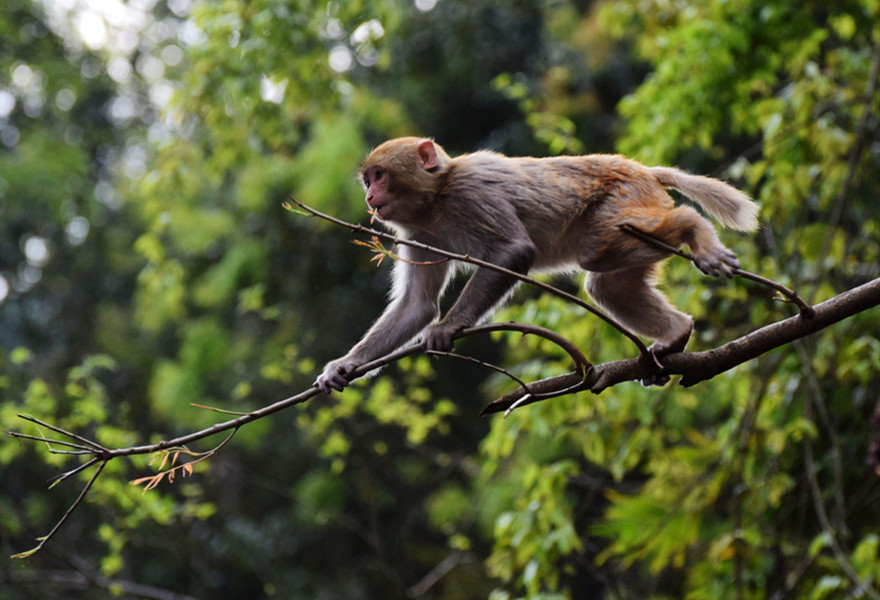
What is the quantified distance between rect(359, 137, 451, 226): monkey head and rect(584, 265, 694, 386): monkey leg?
0.67m

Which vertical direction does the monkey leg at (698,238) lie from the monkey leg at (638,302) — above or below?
above

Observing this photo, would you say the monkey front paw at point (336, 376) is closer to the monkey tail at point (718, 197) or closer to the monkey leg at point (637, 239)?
the monkey leg at point (637, 239)

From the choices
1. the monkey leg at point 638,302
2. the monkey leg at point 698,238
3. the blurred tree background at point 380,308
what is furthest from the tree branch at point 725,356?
the blurred tree background at point 380,308

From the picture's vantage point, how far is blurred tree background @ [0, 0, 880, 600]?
420 centimetres

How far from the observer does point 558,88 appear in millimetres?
8125

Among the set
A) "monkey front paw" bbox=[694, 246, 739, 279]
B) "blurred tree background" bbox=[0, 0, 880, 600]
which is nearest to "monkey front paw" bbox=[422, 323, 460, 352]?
"monkey front paw" bbox=[694, 246, 739, 279]

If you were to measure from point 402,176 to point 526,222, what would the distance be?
0.46 meters

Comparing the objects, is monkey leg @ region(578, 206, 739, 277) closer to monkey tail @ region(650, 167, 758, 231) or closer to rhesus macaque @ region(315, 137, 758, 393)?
rhesus macaque @ region(315, 137, 758, 393)

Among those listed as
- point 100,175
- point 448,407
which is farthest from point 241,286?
point 100,175

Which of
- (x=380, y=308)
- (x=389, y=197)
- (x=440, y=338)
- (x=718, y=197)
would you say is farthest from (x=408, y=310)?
(x=380, y=308)

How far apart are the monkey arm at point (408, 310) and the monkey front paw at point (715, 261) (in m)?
1.07

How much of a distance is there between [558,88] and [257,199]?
3075 millimetres

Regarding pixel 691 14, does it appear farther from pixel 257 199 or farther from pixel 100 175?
pixel 100 175

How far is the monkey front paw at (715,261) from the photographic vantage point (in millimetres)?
2178
